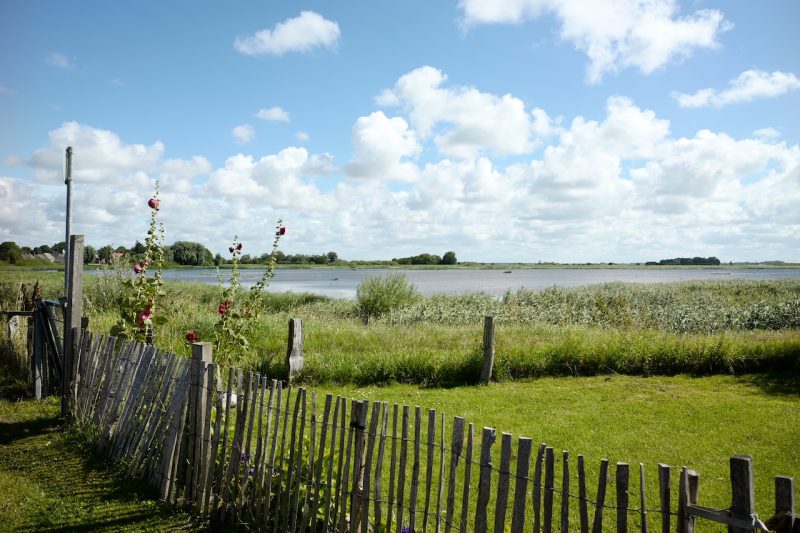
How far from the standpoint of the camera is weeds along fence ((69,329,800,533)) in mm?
2887

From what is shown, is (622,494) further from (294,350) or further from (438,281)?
(438,281)

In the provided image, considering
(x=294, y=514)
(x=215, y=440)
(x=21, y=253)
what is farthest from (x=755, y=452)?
(x=21, y=253)

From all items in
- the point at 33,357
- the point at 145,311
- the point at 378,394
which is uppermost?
the point at 145,311

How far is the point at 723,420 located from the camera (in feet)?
28.9

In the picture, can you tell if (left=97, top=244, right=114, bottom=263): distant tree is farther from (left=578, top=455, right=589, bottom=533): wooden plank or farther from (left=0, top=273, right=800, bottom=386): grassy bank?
(left=578, top=455, right=589, bottom=533): wooden plank

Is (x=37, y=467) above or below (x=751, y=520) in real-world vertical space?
below

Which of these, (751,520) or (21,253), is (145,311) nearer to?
(751,520)

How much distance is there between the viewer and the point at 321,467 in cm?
403

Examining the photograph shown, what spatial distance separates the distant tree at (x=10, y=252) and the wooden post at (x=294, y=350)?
16.5 metres

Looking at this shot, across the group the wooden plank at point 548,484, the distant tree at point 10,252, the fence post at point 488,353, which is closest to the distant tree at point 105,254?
the distant tree at point 10,252

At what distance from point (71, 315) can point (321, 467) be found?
5.65 metres

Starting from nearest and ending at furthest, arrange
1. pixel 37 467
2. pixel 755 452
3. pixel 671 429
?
pixel 37 467
pixel 755 452
pixel 671 429

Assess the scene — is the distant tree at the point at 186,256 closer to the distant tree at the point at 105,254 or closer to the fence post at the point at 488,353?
the distant tree at the point at 105,254

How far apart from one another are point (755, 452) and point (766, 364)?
6509 mm
